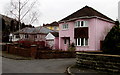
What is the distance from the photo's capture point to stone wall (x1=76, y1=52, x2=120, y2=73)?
393 inches

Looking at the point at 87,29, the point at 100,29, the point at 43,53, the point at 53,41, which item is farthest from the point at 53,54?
the point at 53,41

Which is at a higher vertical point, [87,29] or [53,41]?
[87,29]

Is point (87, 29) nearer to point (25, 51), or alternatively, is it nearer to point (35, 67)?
point (25, 51)

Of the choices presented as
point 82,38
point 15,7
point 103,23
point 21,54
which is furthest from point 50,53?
point 15,7

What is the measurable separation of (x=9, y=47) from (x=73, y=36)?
11.7 m

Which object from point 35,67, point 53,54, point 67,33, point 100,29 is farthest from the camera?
point 67,33

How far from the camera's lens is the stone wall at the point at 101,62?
32.7 ft

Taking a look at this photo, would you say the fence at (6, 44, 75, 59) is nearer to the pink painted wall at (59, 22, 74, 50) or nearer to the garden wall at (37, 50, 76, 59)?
the garden wall at (37, 50, 76, 59)

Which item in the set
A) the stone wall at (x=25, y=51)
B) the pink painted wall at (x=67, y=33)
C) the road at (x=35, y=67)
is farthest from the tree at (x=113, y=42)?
the pink painted wall at (x=67, y=33)

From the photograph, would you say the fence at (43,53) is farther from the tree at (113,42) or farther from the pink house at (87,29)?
the tree at (113,42)

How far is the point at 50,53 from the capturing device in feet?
67.7

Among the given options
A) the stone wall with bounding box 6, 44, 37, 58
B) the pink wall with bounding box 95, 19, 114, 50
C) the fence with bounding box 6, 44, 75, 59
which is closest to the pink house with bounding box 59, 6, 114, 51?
the pink wall with bounding box 95, 19, 114, 50

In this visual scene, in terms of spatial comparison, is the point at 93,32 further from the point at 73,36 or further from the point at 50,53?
the point at 50,53

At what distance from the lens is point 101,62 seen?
10.9 m
